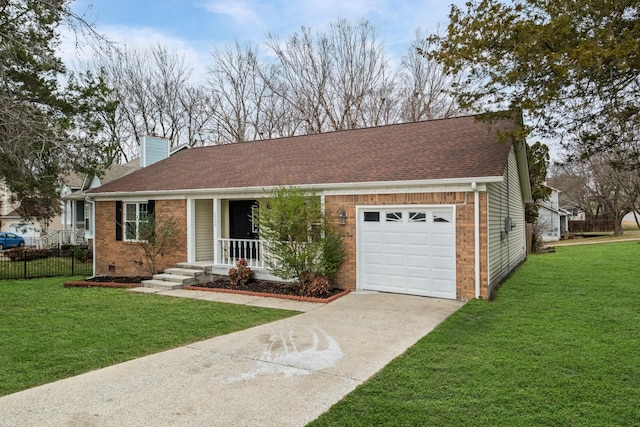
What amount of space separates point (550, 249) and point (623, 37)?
17391 mm

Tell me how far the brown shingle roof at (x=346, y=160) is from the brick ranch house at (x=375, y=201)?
0.04m

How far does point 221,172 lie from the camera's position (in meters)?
13.8

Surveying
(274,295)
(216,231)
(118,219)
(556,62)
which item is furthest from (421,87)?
(274,295)

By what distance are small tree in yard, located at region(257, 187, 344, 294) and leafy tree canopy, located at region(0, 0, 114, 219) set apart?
4.27m

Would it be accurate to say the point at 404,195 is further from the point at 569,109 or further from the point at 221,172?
the point at 221,172

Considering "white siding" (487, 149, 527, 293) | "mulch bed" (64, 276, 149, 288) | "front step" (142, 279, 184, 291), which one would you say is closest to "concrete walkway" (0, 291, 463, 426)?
"white siding" (487, 149, 527, 293)

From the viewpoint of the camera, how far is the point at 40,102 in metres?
13.6

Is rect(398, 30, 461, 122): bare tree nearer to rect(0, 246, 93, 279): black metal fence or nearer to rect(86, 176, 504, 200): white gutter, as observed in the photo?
rect(86, 176, 504, 200): white gutter

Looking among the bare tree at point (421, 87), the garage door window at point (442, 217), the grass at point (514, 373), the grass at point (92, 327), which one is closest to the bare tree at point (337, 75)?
the bare tree at point (421, 87)

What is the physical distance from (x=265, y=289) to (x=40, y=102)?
31.7ft

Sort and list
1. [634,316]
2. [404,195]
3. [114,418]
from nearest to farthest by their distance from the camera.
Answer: [114,418] < [634,316] < [404,195]

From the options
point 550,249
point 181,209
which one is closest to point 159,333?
point 181,209

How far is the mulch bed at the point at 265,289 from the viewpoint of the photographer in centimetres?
967

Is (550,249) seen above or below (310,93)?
below
